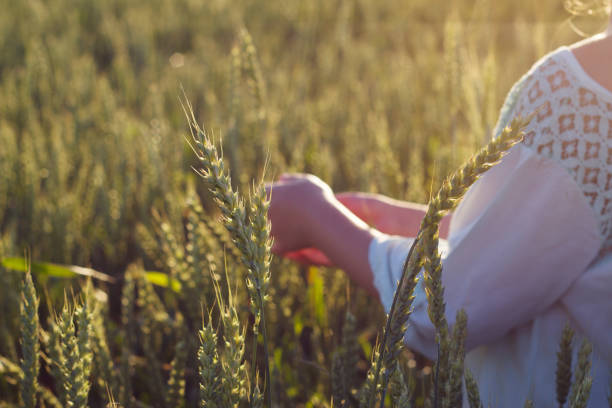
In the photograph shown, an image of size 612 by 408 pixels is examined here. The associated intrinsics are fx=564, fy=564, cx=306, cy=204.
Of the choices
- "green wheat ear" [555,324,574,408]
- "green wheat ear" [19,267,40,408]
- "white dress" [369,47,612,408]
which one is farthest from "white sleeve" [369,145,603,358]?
"green wheat ear" [19,267,40,408]

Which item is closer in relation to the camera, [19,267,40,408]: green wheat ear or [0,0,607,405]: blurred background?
[19,267,40,408]: green wheat ear

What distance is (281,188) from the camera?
109cm

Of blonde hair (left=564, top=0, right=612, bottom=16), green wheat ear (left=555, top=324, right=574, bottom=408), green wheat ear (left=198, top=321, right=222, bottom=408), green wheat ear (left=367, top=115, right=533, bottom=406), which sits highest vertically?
blonde hair (left=564, top=0, right=612, bottom=16)

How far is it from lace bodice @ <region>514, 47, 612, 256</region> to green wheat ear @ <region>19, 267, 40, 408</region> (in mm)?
698

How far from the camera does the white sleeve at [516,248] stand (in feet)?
2.62

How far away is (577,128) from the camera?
2.56 feet

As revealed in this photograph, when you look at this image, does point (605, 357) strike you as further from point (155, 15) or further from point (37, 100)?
point (155, 15)

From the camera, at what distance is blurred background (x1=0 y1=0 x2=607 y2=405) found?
50.3 inches

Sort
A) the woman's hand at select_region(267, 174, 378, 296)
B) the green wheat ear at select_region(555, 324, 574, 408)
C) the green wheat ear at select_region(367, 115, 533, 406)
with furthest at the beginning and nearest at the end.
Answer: the woman's hand at select_region(267, 174, 378, 296) → the green wheat ear at select_region(555, 324, 574, 408) → the green wheat ear at select_region(367, 115, 533, 406)

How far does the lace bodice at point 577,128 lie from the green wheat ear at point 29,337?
70cm

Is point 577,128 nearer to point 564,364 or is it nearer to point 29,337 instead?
point 564,364

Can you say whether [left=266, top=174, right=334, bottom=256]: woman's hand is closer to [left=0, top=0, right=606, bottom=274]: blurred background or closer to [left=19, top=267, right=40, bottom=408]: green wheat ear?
[left=0, top=0, right=606, bottom=274]: blurred background

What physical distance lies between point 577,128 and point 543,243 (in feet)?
0.55

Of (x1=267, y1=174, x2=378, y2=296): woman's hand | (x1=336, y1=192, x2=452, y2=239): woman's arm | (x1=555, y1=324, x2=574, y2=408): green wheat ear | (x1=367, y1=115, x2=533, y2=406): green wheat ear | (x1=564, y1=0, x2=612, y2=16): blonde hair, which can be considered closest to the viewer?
(x1=367, y1=115, x2=533, y2=406): green wheat ear
